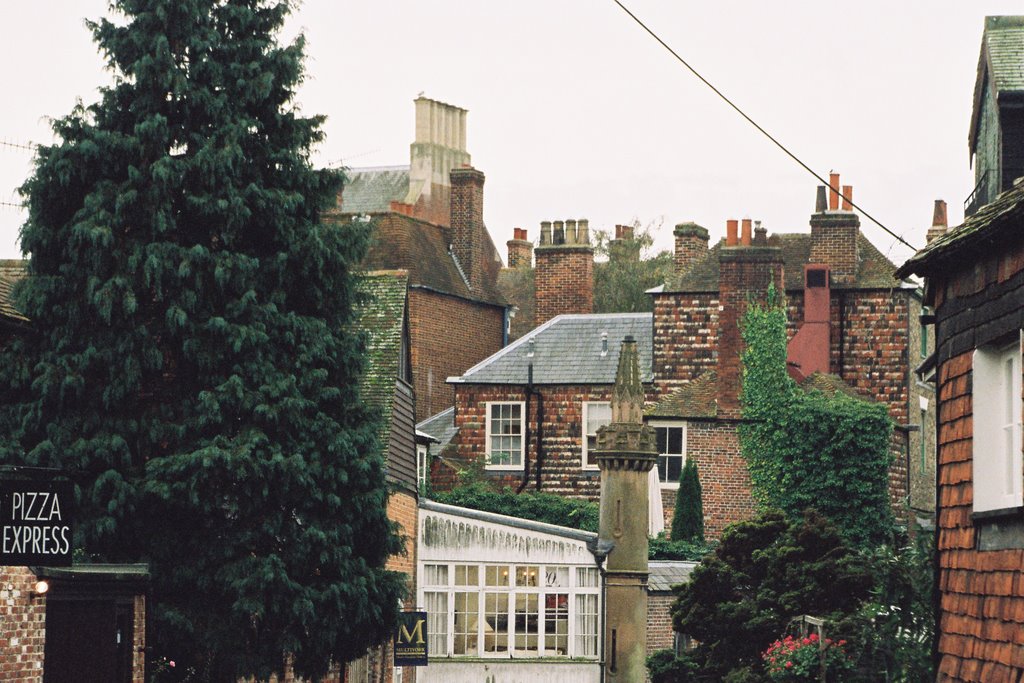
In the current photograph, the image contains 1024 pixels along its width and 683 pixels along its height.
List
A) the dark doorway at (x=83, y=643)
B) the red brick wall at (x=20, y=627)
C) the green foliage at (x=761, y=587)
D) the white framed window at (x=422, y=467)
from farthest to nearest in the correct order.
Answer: the white framed window at (x=422, y=467) < the green foliage at (x=761, y=587) < the dark doorway at (x=83, y=643) < the red brick wall at (x=20, y=627)

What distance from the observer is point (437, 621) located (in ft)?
128

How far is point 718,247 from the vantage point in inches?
1969

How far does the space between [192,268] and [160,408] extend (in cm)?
197

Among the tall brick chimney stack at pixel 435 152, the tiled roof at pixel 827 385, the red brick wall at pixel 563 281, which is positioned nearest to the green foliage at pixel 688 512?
the tiled roof at pixel 827 385

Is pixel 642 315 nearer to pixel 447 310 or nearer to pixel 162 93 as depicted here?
pixel 447 310

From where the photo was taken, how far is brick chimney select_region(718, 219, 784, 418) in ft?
156

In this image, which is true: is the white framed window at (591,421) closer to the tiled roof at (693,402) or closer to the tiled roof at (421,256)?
the tiled roof at (693,402)

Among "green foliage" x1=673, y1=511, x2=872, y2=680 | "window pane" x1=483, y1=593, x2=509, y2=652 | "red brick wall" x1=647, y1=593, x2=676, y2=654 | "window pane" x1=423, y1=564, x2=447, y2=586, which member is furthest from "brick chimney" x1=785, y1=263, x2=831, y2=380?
"green foliage" x1=673, y1=511, x2=872, y2=680

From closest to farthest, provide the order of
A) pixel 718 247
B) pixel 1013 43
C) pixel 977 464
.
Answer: pixel 977 464
pixel 1013 43
pixel 718 247

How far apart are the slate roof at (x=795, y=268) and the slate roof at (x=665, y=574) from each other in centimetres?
904

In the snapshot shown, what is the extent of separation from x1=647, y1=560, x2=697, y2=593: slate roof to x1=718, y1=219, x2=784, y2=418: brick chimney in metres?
5.61

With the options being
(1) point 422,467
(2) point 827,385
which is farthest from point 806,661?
(2) point 827,385

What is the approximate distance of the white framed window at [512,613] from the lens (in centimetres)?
3891

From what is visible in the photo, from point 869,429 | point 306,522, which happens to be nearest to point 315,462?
point 306,522
